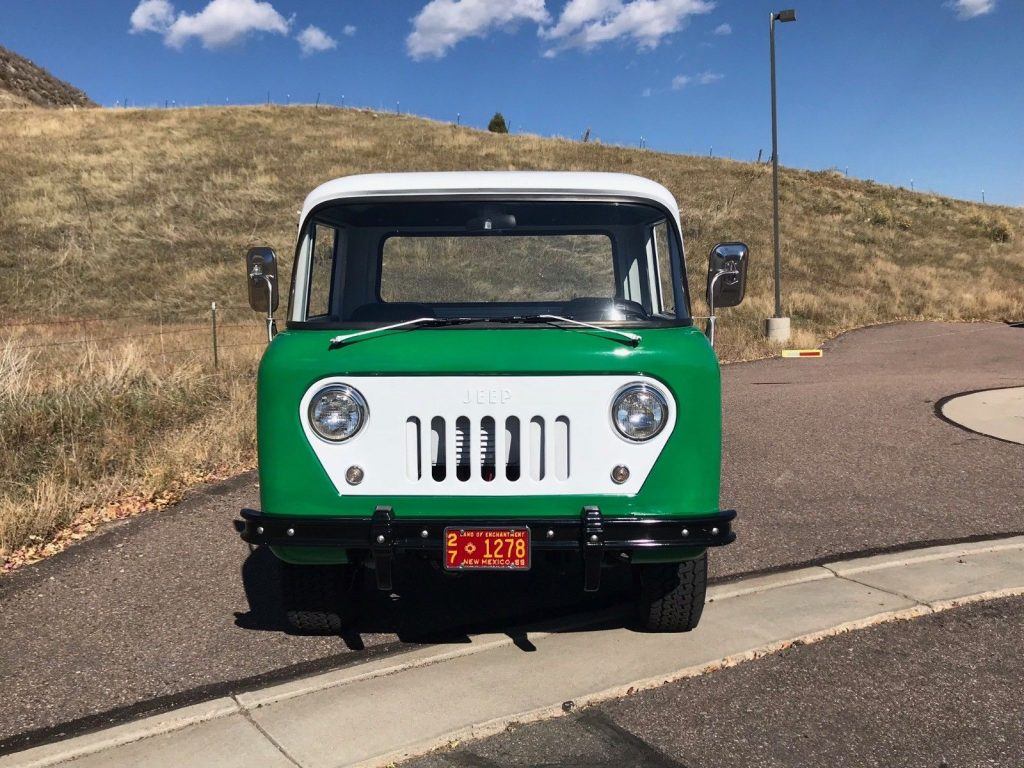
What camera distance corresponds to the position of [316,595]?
380cm

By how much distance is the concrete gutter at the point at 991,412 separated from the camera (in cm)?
853

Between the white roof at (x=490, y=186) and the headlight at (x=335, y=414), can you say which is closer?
the headlight at (x=335, y=414)

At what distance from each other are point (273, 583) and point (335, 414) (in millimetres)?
1721

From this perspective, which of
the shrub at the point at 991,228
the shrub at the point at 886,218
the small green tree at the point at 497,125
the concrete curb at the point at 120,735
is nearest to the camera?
the concrete curb at the point at 120,735

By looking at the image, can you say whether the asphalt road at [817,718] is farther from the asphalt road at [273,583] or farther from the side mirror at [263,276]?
the side mirror at [263,276]

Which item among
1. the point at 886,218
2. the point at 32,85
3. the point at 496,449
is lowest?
the point at 496,449

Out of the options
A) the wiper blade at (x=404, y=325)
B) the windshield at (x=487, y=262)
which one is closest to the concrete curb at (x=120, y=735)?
the wiper blade at (x=404, y=325)

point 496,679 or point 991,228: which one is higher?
point 991,228

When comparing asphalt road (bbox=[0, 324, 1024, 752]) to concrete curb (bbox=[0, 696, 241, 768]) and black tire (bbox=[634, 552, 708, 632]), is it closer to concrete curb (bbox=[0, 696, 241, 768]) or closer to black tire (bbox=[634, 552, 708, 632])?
concrete curb (bbox=[0, 696, 241, 768])

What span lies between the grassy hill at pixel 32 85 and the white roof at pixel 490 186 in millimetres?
63466

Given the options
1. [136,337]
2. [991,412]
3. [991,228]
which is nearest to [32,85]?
[136,337]

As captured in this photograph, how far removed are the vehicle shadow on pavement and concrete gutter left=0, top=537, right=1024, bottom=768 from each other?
0.54 ft

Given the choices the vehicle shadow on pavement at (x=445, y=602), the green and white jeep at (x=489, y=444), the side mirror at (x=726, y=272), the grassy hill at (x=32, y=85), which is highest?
the grassy hill at (x=32, y=85)

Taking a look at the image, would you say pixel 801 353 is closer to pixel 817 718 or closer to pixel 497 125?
pixel 817 718
